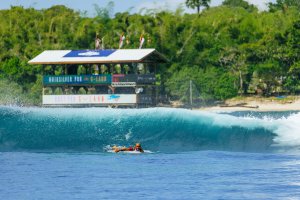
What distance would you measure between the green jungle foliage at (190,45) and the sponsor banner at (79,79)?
27.9 feet

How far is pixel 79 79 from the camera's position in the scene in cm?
7269

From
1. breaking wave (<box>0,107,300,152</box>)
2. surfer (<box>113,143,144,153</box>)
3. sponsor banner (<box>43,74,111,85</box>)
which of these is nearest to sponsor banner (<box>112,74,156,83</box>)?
sponsor banner (<box>43,74,111,85</box>)

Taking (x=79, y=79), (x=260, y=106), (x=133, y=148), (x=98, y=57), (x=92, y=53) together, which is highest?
(x=92, y=53)

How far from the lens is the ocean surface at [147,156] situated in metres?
23.7

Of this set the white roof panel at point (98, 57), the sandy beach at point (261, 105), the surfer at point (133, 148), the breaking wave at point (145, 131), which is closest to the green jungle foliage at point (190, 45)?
the sandy beach at point (261, 105)

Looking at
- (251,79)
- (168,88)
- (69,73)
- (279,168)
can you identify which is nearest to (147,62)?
(69,73)

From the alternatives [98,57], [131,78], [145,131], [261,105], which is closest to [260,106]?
[261,105]

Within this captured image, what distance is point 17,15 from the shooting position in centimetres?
10606

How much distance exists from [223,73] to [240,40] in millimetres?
6734

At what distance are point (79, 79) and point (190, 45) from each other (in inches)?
900

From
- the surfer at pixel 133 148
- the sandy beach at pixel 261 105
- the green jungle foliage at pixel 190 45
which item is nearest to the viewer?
the surfer at pixel 133 148

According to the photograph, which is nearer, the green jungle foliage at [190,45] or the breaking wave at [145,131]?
the breaking wave at [145,131]

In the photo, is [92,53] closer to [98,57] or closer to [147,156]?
[98,57]

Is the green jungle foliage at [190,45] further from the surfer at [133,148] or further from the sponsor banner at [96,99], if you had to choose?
the surfer at [133,148]
